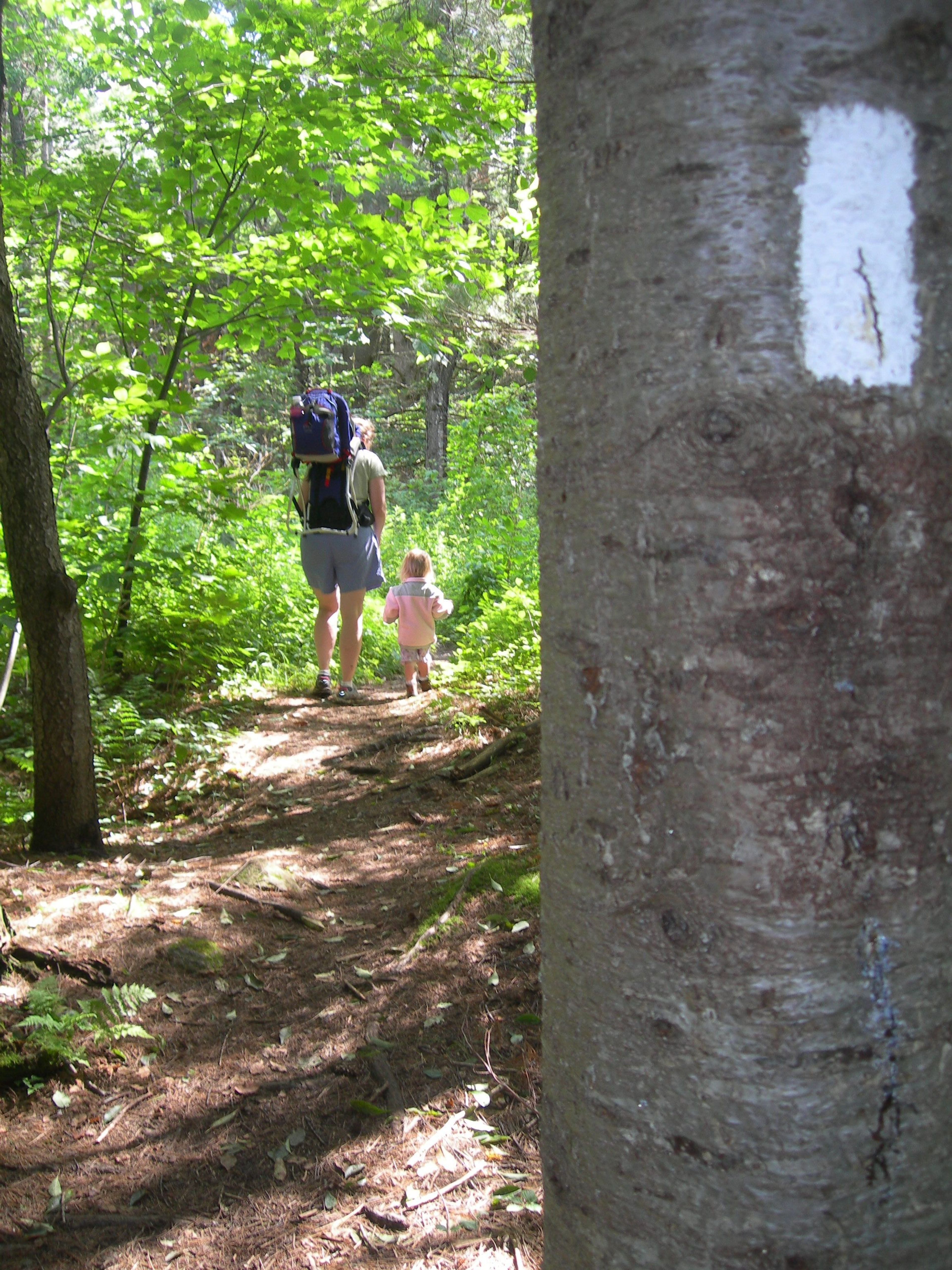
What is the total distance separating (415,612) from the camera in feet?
25.8

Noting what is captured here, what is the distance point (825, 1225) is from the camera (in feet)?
2.95

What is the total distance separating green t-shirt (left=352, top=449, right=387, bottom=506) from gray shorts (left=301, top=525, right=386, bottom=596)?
265 mm

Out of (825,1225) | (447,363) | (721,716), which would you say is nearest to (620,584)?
(721,716)

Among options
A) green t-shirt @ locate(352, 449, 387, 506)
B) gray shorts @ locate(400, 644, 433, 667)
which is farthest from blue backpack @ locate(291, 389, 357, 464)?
gray shorts @ locate(400, 644, 433, 667)

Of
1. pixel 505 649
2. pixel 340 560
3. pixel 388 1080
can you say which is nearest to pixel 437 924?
pixel 388 1080

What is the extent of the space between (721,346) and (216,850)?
4581mm

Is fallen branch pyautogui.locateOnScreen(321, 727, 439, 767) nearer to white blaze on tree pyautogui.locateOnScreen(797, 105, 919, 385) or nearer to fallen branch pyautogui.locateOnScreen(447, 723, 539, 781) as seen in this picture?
fallen branch pyautogui.locateOnScreen(447, 723, 539, 781)

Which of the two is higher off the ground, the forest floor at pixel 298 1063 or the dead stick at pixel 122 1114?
the forest floor at pixel 298 1063

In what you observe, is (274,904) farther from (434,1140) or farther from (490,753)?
(490,753)

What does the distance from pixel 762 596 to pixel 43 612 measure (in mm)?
4249

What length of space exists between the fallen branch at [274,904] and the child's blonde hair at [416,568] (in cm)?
446

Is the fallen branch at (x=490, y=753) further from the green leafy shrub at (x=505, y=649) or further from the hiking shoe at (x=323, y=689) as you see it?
the hiking shoe at (x=323, y=689)

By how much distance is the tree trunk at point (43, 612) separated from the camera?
13.7 ft

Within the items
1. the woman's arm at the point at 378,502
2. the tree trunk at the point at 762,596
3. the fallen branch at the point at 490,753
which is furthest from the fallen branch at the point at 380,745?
the tree trunk at the point at 762,596
